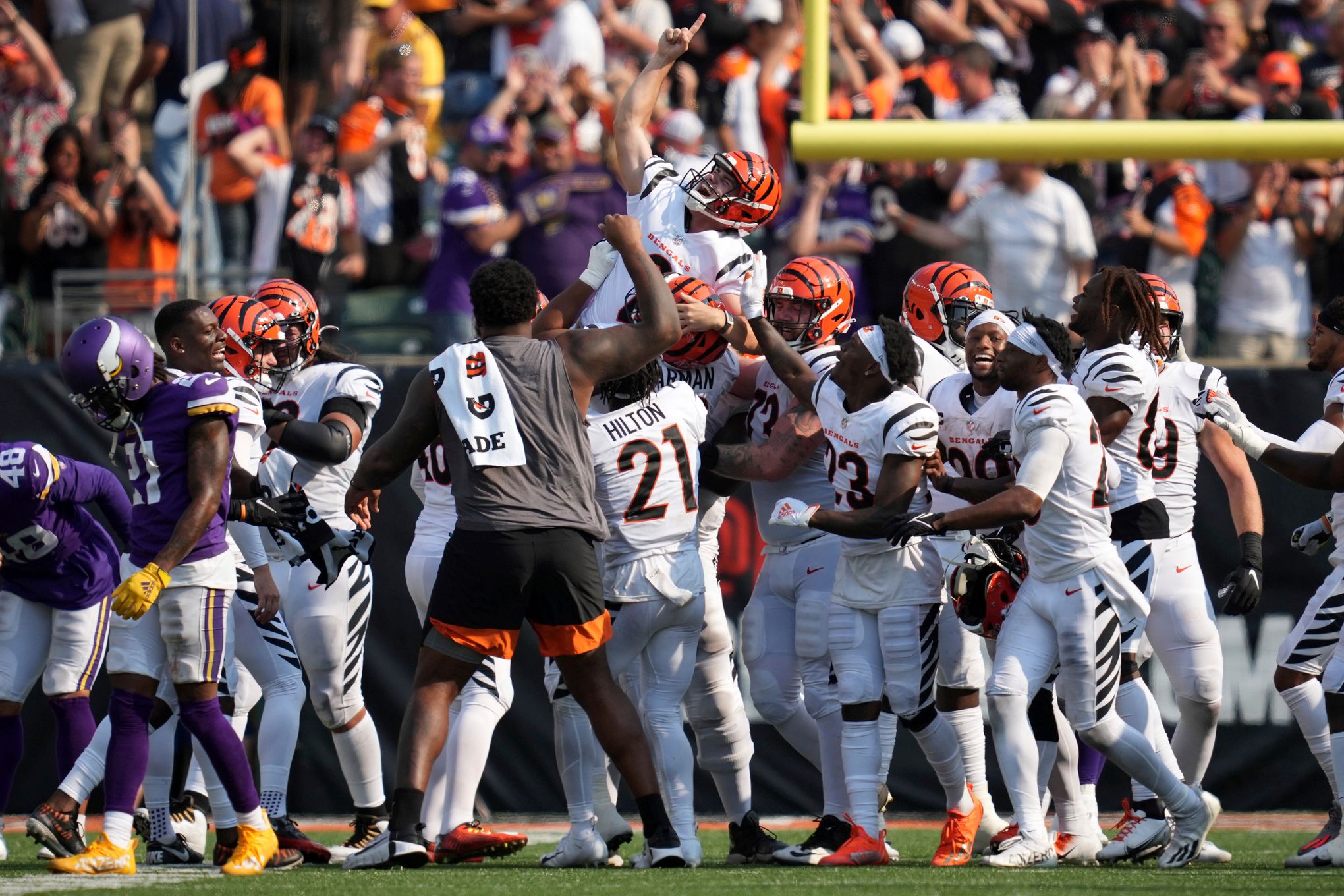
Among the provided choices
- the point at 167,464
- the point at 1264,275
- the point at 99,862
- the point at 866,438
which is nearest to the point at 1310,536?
the point at 866,438

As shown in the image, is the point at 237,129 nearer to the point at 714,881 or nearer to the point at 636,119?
the point at 636,119

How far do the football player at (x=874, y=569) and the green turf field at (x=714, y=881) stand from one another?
33 centimetres

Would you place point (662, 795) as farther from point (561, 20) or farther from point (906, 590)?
point (561, 20)

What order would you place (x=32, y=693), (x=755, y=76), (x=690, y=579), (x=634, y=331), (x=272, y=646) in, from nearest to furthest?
1. (x=634, y=331)
2. (x=690, y=579)
3. (x=272, y=646)
4. (x=32, y=693)
5. (x=755, y=76)

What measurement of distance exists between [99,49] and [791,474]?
7263 mm

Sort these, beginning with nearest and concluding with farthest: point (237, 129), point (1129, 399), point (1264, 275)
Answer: point (1129, 399) → point (1264, 275) → point (237, 129)

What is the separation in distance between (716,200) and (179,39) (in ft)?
20.2

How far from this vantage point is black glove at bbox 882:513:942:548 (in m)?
6.38

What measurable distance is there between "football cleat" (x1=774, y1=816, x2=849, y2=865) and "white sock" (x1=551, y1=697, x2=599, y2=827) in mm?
777

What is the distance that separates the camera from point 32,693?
9.27 metres

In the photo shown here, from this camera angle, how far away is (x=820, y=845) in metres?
6.83

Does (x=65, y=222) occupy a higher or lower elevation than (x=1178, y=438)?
higher

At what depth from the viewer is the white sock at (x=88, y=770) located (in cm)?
681

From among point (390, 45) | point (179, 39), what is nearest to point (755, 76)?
point (390, 45)
